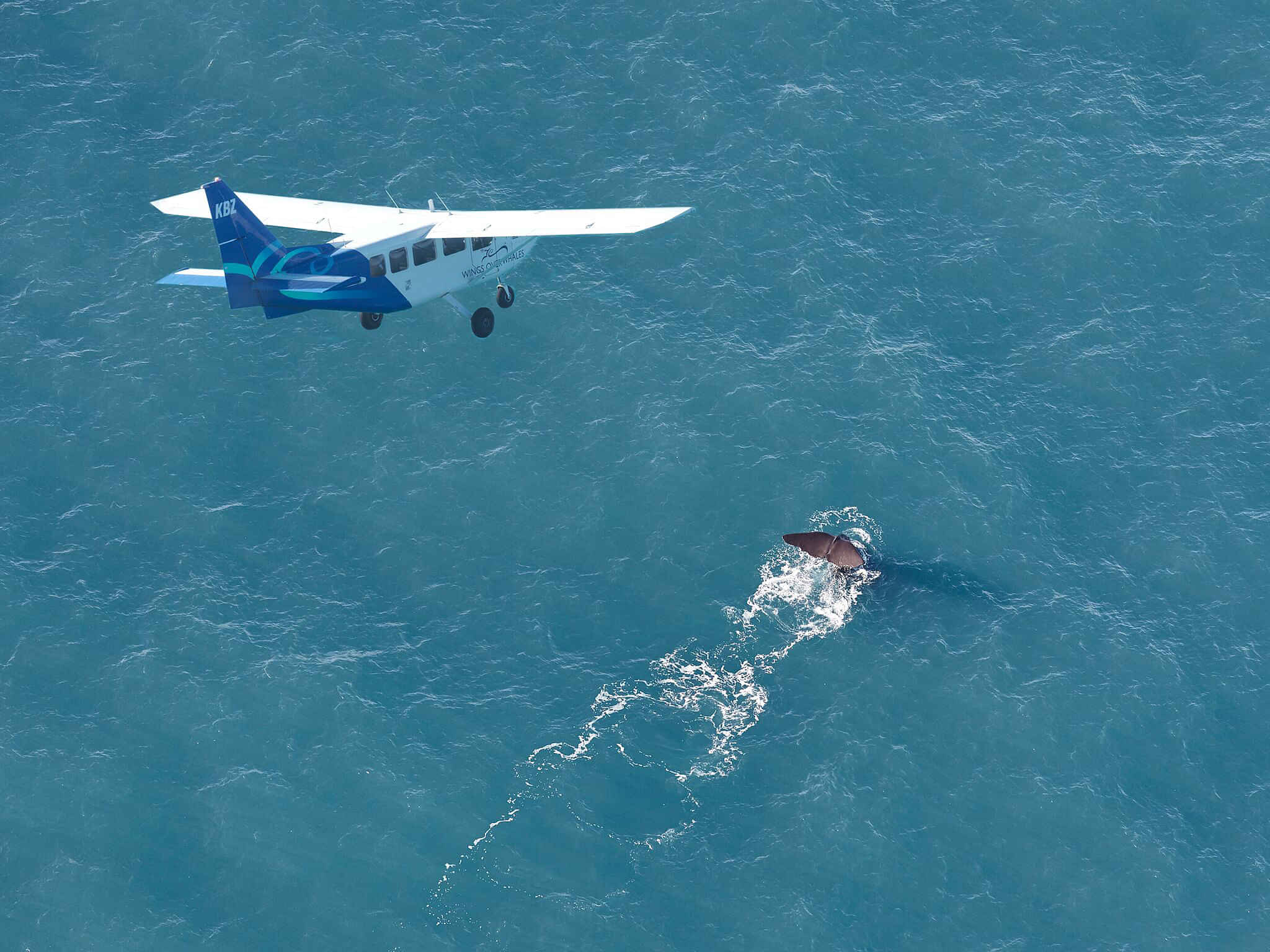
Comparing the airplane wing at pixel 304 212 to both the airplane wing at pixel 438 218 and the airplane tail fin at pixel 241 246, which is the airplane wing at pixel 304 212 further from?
the airplane tail fin at pixel 241 246

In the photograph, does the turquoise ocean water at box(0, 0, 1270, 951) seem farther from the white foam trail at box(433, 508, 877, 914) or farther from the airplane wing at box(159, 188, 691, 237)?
the airplane wing at box(159, 188, 691, 237)

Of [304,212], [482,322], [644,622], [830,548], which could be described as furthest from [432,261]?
[830,548]

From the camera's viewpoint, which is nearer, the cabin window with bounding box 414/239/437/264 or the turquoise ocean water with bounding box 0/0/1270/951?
the turquoise ocean water with bounding box 0/0/1270/951

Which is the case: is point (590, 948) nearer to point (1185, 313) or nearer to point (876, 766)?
point (876, 766)

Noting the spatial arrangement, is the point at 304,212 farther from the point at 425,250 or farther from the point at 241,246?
the point at 241,246

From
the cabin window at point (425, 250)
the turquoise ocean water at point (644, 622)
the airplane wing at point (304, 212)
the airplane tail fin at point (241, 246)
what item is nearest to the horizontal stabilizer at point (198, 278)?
the airplane tail fin at point (241, 246)

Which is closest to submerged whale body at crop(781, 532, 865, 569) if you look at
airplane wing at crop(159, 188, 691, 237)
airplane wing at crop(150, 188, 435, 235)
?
airplane wing at crop(159, 188, 691, 237)
